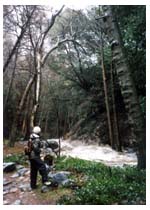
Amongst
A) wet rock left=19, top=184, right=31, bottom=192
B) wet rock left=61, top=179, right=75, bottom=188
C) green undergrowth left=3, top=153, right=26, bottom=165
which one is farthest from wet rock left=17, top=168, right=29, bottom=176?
wet rock left=61, top=179, right=75, bottom=188

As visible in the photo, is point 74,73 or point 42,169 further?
point 74,73

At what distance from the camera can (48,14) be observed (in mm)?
5027

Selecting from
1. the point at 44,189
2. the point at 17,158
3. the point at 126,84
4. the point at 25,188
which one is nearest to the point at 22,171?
the point at 17,158

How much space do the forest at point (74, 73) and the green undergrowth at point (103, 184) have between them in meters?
0.03

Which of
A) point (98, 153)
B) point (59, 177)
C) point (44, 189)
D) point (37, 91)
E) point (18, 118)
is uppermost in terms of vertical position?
point (37, 91)

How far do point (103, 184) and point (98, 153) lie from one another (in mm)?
831

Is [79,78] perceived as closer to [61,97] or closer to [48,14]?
[61,97]

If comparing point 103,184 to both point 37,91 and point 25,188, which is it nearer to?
point 25,188

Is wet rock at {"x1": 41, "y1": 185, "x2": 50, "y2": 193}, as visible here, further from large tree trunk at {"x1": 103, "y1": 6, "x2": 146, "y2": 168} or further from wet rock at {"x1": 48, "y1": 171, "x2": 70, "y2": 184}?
large tree trunk at {"x1": 103, "y1": 6, "x2": 146, "y2": 168}

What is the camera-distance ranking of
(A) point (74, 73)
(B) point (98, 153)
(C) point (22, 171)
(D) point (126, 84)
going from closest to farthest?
(C) point (22, 171) → (D) point (126, 84) → (B) point (98, 153) → (A) point (74, 73)

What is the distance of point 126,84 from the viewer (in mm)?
4602

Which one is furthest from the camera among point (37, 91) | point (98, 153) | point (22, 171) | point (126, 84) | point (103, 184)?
point (98, 153)

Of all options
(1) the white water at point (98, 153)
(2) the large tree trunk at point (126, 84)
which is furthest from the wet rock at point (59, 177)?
(2) the large tree trunk at point (126, 84)
